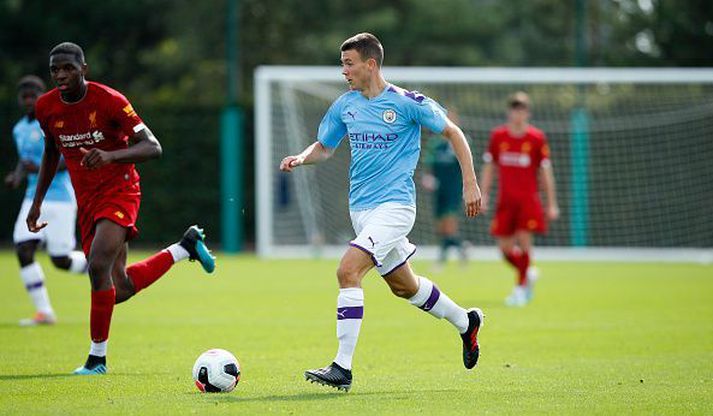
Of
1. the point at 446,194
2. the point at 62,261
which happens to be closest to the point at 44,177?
the point at 62,261

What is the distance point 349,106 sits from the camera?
347 inches

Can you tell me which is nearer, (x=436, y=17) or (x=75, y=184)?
(x=75, y=184)

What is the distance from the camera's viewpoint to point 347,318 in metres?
8.23

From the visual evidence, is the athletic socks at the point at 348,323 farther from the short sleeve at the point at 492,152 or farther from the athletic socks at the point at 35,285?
the short sleeve at the point at 492,152

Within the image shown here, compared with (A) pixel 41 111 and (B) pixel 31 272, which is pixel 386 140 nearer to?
(A) pixel 41 111

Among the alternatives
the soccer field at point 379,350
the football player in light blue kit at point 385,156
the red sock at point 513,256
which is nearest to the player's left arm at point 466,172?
the football player in light blue kit at point 385,156

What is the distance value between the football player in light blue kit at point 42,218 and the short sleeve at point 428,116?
5.48 metres

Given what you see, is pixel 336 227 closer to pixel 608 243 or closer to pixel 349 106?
pixel 608 243

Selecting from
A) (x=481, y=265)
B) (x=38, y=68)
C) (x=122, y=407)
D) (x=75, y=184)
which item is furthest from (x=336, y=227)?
(x=122, y=407)

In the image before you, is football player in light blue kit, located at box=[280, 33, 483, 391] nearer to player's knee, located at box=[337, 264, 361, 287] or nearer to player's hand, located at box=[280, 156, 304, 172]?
player's hand, located at box=[280, 156, 304, 172]

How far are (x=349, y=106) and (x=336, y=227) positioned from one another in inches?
680

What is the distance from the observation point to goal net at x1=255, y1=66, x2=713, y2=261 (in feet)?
80.4

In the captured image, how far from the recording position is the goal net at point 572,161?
24.5 metres

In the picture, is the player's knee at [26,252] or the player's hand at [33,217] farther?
the player's knee at [26,252]
